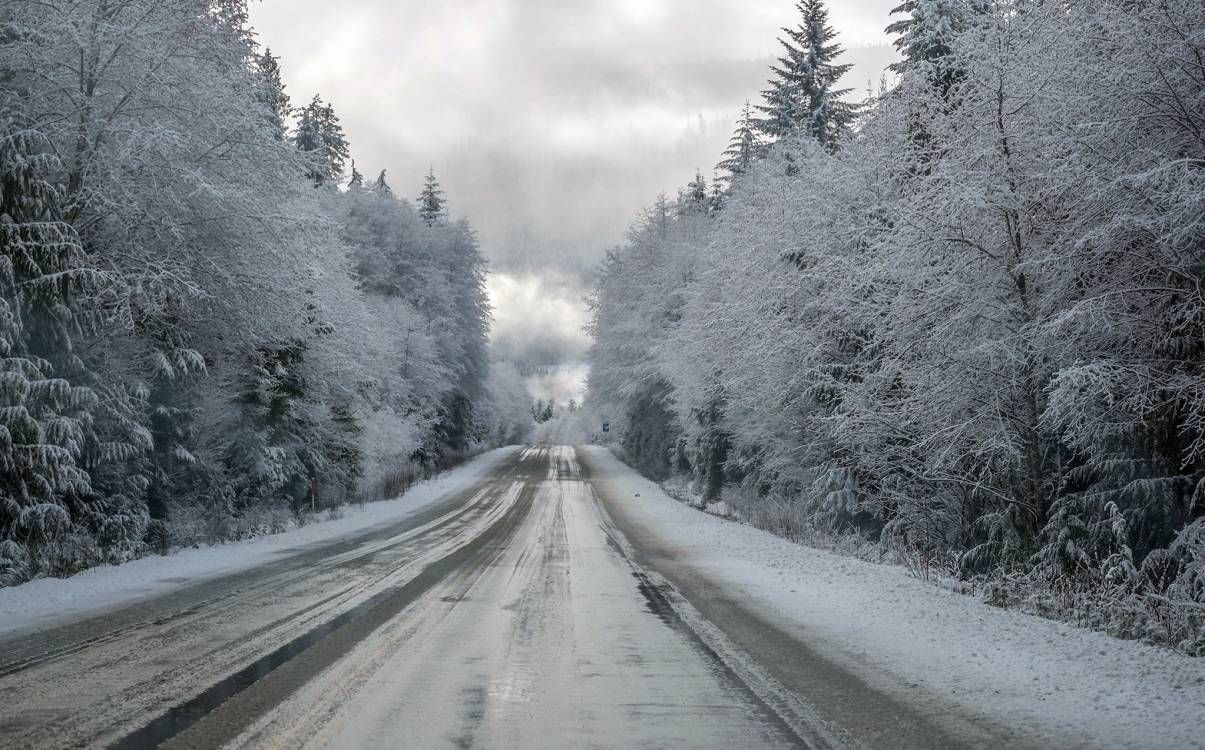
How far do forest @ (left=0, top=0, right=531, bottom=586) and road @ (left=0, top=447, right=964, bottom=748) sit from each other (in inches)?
121

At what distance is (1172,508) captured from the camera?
904 cm

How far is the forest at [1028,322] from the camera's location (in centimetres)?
813

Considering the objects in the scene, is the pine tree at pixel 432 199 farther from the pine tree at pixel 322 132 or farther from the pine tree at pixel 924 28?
the pine tree at pixel 924 28

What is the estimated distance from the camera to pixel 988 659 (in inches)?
240

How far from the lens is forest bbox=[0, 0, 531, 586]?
33.8 ft

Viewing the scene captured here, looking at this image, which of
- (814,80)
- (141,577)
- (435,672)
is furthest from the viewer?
(814,80)

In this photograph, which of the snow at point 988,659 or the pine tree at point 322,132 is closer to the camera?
the snow at point 988,659

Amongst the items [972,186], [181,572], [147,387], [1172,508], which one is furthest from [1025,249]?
[147,387]

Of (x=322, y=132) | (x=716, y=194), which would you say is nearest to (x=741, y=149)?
(x=716, y=194)

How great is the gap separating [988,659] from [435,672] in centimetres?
426

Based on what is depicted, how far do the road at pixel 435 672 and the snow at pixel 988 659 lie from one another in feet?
1.55

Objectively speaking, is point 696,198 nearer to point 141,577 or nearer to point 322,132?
point 322,132

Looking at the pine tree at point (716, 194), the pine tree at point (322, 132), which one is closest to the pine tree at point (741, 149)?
the pine tree at point (716, 194)

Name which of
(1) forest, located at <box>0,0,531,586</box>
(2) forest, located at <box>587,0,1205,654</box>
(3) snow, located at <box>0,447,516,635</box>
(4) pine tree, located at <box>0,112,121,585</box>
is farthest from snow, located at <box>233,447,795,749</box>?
(1) forest, located at <box>0,0,531,586</box>
